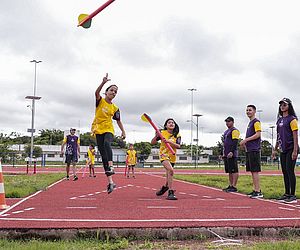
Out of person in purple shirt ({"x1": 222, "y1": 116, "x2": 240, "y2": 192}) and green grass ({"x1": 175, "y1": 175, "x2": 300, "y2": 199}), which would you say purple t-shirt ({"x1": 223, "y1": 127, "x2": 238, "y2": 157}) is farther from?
green grass ({"x1": 175, "y1": 175, "x2": 300, "y2": 199})

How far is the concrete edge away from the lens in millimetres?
4242

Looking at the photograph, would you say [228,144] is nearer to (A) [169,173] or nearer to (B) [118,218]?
(A) [169,173]

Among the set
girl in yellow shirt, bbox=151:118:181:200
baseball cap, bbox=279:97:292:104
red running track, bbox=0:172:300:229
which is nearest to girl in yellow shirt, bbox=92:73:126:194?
red running track, bbox=0:172:300:229

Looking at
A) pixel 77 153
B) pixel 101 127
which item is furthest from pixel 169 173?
pixel 77 153

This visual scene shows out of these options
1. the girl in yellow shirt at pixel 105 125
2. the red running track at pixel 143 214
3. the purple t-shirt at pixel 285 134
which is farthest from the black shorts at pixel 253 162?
the girl in yellow shirt at pixel 105 125

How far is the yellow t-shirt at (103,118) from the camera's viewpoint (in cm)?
721

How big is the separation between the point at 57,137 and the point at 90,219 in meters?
114

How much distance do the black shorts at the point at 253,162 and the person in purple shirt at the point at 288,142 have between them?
67 centimetres

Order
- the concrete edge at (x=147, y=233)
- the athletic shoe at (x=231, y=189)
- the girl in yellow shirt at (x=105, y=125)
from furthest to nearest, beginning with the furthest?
the athletic shoe at (x=231, y=189), the girl in yellow shirt at (x=105, y=125), the concrete edge at (x=147, y=233)

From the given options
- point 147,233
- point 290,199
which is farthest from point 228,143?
point 147,233

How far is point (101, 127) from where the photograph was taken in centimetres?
723

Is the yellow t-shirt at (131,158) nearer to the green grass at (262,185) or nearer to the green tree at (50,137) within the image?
the green grass at (262,185)

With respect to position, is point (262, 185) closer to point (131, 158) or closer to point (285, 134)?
point (285, 134)

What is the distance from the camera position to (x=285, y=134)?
25.3 ft
